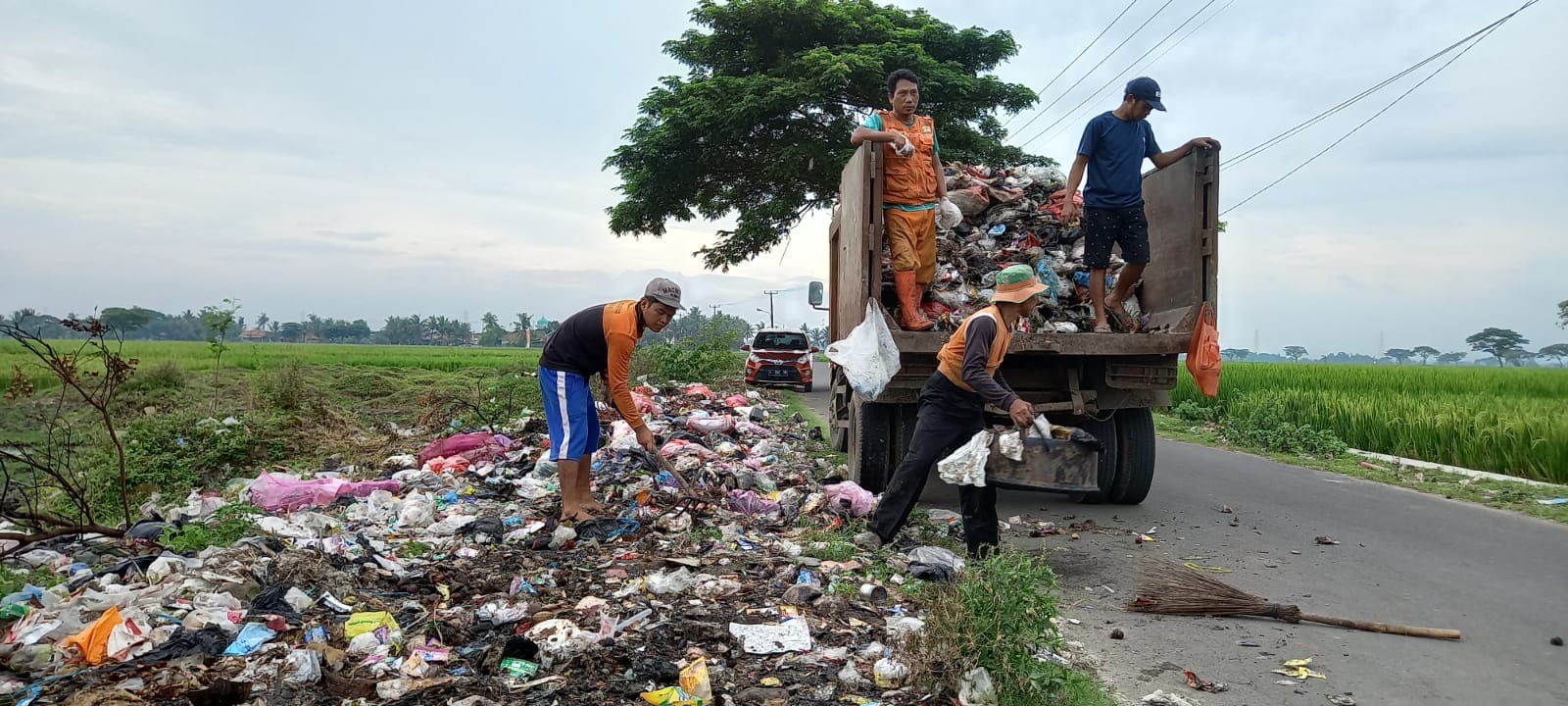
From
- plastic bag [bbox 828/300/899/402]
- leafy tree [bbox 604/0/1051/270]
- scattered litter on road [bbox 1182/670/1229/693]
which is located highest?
leafy tree [bbox 604/0/1051/270]

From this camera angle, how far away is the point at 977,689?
3.11 m

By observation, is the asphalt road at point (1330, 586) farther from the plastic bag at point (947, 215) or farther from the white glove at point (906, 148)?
the white glove at point (906, 148)

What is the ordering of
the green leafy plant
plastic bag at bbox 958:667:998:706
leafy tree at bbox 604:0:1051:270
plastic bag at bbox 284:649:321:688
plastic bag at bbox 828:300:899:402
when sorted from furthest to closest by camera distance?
leafy tree at bbox 604:0:1051:270 → plastic bag at bbox 828:300:899:402 → the green leafy plant → plastic bag at bbox 284:649:321:688 → plastic bag at bbox 958:667:998:706

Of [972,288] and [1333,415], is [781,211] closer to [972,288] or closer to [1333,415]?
[1333,415]

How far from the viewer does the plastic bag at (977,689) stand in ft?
10.1

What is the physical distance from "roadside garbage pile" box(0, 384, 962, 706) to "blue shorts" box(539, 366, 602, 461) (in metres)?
0.47

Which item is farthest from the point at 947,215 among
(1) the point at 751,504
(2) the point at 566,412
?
(2) the point at 566,412

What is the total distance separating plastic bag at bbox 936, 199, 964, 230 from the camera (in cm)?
654

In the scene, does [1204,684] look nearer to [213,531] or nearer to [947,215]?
[947,215]

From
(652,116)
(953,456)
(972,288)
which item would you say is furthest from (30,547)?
(652,116)

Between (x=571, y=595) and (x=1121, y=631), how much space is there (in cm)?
252

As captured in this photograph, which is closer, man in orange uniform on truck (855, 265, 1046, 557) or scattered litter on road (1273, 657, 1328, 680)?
scattered litter on road (1273, 657, 1328, 680)

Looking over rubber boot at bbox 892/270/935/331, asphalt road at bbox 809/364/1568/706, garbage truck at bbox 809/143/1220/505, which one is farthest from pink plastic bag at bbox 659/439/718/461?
rubber boot at bbox 892/270/935/331

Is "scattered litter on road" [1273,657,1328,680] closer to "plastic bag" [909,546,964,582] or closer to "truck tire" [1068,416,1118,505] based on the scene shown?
"plastic bag" [909,546,964,582]
